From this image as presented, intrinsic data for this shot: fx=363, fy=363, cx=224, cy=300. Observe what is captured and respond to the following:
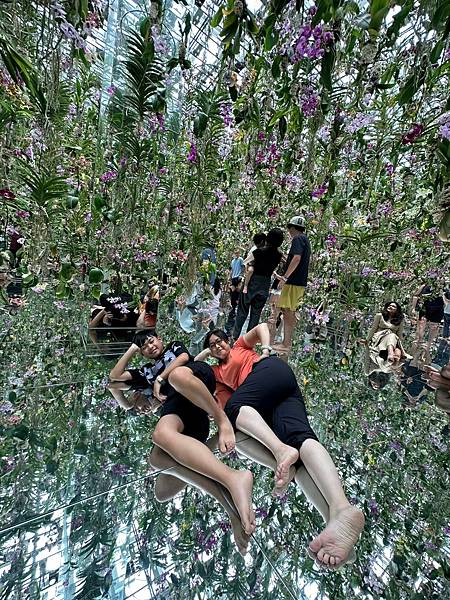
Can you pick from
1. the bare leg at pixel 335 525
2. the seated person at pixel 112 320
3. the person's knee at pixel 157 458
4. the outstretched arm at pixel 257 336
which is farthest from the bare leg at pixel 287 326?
the bare leg at pixel 335 525

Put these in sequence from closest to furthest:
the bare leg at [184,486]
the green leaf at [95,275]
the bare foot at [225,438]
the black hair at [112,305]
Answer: the bare leg at [184,486] → the bare foot at [225,438] → the green leaf at [95,275] → the black hair at [112,305]

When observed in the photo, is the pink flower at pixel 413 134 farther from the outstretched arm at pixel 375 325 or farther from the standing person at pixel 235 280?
the standing person at pixel 235 280

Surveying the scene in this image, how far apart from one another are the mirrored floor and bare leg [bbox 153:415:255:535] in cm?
6

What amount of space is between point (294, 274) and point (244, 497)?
2857mm

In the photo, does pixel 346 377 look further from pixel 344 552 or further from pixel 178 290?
pixel 344 552

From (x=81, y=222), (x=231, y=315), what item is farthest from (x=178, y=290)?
(x=231, y=315)

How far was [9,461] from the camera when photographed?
135 cm

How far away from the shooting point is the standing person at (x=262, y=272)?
12.0ft

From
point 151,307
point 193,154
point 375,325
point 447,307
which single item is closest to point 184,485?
point 151,307

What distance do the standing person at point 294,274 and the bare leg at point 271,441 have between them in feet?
7.33

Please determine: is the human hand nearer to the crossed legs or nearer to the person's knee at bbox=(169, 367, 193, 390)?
the person's knee at bbox=(169, 367, 193, 390)

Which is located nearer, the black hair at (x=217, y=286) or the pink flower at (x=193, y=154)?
the pink flower at (x=193, y=154)

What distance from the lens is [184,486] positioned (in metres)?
1.30

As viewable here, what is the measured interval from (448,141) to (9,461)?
1.90 meters
